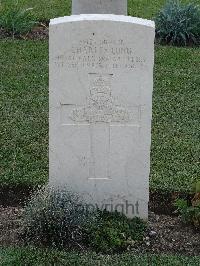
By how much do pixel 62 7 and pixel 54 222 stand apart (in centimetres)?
883

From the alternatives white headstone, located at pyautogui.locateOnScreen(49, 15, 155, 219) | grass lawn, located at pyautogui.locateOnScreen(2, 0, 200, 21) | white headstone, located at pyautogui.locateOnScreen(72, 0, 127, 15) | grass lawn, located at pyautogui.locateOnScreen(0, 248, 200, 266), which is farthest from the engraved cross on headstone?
grass lawn, located at pyautogui.locateOnScreen(2, 0, 200, 21)

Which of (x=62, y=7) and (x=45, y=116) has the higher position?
(x=62, y=7)

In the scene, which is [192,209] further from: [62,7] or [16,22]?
[62,7]

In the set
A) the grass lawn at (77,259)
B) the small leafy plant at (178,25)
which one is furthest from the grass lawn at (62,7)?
the grass lawn at (77,259)

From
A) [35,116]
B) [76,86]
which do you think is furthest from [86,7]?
[76,86]

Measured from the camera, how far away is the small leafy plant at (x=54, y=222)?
5.86 m

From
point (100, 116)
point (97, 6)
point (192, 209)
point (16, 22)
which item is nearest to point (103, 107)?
point (100, 116)

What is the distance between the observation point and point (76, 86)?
5.95 metres

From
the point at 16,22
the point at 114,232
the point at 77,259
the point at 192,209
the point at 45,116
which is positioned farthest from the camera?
Answer: the point at 16,22

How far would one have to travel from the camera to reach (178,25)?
476 inches

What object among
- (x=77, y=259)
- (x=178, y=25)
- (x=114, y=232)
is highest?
(x=178, y=25)

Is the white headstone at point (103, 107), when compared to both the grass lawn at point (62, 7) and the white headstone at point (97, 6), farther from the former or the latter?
the grass lawn at point (62, 7)

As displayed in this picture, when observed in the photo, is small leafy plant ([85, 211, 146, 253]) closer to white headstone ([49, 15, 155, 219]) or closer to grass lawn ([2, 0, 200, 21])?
white headstone ([49, 15, 155, 219])

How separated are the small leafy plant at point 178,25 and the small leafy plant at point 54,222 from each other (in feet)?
21.7
